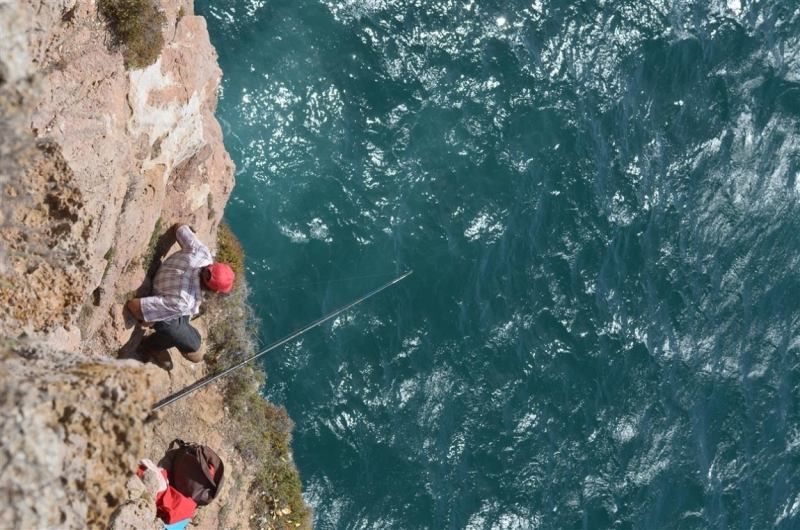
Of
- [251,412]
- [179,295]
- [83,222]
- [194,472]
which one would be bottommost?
[194,472]

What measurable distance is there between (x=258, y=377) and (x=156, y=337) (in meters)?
3.71

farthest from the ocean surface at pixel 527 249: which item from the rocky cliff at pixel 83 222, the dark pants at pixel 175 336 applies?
the dark pants at pixel 175 336

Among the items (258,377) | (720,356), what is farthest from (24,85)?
(720,356)

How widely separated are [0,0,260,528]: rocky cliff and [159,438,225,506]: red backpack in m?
0.41

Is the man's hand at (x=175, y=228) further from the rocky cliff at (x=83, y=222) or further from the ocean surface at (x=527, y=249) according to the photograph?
the ocean surface at (x=527, y=249)

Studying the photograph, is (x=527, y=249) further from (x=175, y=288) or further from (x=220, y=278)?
(x=175, y=288)

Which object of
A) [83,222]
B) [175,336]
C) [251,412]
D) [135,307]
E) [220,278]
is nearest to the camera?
[83,222]

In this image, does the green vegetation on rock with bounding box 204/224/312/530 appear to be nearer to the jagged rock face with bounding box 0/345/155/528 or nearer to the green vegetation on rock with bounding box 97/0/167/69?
the green vegetation on rock with bounding box 97/0/167/69

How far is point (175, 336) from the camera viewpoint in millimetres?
12938

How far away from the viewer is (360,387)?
17703 millimetres

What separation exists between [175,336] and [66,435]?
6131 millimetres

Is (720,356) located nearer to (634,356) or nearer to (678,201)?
(634,356)

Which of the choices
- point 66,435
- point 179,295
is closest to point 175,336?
point 179,295

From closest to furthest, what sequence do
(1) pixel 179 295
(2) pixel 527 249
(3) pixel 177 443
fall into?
(1) pixel 179 295 → (3) pixel 177 443 → (2) pixel 527 249
